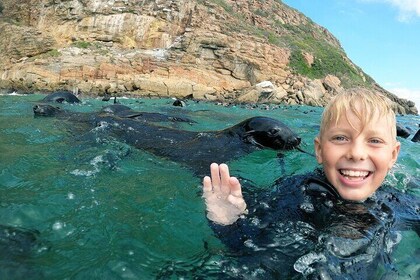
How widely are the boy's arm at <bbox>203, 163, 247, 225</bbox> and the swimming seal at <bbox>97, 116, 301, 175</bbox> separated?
78.2 inches

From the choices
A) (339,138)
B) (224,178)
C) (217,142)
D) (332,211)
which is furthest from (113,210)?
(217,142)

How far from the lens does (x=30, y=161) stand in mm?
4219

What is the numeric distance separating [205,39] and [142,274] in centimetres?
3335

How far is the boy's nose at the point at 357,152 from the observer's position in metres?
2.20

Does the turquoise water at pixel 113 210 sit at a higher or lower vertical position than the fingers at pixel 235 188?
lower

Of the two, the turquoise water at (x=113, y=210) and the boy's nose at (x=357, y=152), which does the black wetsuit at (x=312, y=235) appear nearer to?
the turquoise water at (x=113, y=210)

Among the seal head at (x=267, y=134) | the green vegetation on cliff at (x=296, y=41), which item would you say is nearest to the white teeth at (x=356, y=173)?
the seal head at (x=267, y=134)

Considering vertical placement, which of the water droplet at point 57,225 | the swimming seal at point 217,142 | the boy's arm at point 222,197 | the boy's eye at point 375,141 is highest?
the boy's eye at point 375,141

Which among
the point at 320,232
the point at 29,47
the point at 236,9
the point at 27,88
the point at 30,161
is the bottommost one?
the point at 27,88

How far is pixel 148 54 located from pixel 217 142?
93.6 ft

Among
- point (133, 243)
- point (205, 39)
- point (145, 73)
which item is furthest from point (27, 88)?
point (133, 243)

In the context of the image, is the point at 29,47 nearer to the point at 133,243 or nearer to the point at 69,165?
the point at 69,165

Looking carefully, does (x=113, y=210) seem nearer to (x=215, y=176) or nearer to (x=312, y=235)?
(x=215, y=176)

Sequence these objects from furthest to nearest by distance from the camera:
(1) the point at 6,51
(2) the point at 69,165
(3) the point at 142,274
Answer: (1) the point at 6,51, (2) the point at 69,165, (3) the point at 142,274
